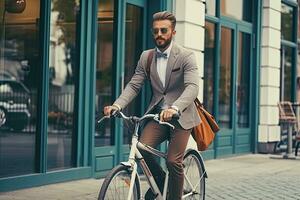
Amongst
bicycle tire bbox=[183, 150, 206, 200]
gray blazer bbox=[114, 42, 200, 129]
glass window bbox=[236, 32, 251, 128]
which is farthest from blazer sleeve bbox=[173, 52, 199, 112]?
glass window bbox=[236, 32, 251, 128]

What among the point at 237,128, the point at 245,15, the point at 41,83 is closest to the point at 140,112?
the point at 41,83

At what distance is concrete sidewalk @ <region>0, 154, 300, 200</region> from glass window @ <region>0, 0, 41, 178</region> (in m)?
0.46

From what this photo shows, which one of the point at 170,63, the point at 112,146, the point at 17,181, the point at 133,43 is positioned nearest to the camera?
the point at 170,63

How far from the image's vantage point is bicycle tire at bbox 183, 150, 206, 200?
20.3 feet

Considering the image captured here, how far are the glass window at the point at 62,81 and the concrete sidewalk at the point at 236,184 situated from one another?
0.46 metres

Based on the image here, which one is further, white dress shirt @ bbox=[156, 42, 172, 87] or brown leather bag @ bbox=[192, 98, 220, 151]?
brown leather bag @ bbox=[192, 98, 220, 151]

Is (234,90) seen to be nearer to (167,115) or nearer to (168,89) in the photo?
(168,89)

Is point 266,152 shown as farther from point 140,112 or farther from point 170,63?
point 170,63

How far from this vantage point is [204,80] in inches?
489

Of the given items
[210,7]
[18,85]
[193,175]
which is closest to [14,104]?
[18,85]

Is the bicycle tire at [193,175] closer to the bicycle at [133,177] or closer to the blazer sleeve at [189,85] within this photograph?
the bicycle at [133,177]

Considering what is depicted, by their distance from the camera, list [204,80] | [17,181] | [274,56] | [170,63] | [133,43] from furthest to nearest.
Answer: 1. [274,56]
2. [204,80]
3. [133,43]
4. [17,181]
5. [170,63]

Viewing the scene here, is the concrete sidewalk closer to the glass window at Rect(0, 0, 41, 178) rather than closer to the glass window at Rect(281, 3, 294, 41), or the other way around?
the glass window at Rect(0, 0, 41, 178)

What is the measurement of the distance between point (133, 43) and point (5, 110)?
2749mm
